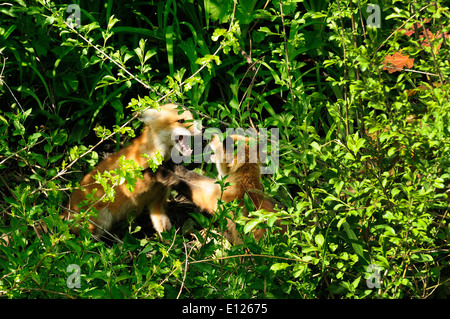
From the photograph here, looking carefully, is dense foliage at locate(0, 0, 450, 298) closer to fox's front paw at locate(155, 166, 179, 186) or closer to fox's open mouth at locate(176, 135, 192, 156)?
fox's front paw at locate(155, 166, 179, 186)

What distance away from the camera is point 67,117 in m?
4.36

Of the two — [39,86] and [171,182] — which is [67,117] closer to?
[39,86]

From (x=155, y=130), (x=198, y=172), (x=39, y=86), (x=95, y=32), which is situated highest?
(x=95, y=32)

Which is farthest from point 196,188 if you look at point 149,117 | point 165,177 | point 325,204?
point 325,204

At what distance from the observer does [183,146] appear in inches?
169

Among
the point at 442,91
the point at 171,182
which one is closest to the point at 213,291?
the point at 442,91

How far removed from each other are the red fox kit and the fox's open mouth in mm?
175

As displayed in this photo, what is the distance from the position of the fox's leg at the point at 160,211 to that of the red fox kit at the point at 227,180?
11 centimetres

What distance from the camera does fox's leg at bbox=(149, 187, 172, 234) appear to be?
13.4 ft

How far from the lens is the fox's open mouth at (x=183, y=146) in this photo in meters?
4.27

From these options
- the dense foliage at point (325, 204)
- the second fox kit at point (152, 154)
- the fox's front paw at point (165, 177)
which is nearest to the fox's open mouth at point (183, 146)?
the second fox kit at point (152, 154)

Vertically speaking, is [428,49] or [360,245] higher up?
[428,49]

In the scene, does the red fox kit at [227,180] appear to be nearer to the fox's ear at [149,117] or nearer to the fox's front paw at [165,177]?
the fox's front paw at [165,177]

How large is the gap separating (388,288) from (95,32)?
3.08m
